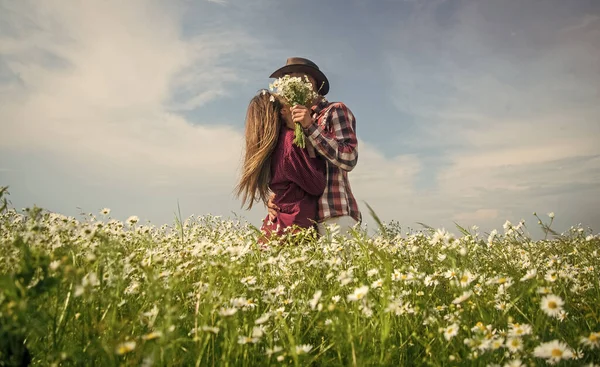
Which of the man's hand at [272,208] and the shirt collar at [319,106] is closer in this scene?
the man's hand at [272,208]

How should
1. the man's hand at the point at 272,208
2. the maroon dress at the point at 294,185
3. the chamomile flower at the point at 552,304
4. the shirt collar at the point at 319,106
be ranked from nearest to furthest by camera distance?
the chamomile flower at the point at 552,304
the maroon dress at the point at 294,185
the man's hand at the point at 272,208
the shirt collar at the point at 319,106

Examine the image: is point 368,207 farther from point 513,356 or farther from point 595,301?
point 595,301

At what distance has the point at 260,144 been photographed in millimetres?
6543

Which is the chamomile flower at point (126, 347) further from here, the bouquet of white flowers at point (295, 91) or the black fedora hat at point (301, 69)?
the black fedora hat at point (301, 69)

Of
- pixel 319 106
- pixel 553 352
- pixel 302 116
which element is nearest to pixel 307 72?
pixel 319 106

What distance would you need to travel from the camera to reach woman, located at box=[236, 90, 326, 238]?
20.3ft

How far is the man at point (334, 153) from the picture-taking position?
608cm

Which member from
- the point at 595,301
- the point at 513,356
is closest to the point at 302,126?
the point at 595,301

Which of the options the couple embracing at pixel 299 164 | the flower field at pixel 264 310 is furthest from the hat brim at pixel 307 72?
the flower field at pixel 264 310

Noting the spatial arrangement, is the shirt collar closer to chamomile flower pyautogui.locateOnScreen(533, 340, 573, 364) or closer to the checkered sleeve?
the checkered sleeve

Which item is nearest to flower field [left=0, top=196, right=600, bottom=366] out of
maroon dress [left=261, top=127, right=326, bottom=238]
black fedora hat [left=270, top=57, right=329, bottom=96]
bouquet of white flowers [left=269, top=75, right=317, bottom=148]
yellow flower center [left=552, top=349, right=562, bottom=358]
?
yellow flower center [left=552, top=349, right=562, bottom=358]

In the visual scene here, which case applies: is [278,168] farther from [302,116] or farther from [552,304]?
[552,304]

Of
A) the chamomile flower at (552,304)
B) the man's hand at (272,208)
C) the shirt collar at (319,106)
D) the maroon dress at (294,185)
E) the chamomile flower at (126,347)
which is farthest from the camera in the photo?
the shirt collar at (319,106)

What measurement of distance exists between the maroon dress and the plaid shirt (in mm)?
155
